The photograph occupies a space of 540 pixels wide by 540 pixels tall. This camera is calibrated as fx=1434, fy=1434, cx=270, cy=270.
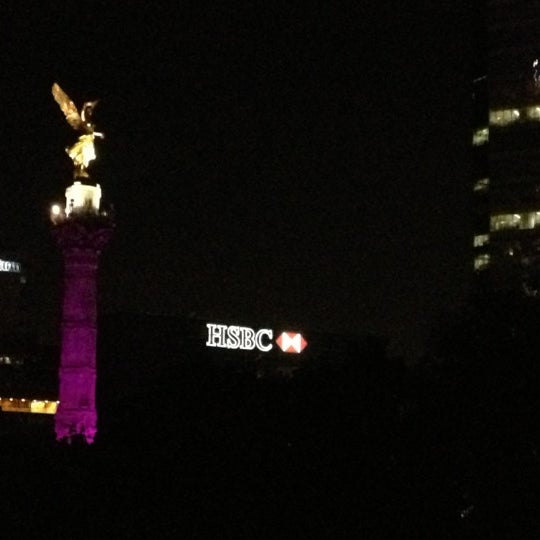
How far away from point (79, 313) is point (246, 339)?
64.9 metres

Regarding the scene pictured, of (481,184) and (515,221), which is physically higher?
(481,184)

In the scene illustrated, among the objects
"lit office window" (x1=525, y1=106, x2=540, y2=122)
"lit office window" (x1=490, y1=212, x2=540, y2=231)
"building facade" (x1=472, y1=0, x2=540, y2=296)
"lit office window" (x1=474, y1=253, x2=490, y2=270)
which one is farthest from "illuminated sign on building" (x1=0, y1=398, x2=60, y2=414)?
"lit office window" (x1=525, y1=106, x2=540, y2=122)

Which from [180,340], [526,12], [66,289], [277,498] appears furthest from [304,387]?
[526,12]

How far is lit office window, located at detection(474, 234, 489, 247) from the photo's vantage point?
147m

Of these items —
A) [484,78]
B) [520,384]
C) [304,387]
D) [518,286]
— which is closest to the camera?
[520,384]

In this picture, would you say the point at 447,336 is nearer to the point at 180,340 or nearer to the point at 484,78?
the point at 180,340

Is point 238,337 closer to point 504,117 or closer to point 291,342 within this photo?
point 291,342

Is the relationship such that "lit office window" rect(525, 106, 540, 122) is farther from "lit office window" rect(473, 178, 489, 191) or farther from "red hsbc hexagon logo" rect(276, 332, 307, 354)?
"red hsbc hexagon logo" rect(276, 332, 307, 354)

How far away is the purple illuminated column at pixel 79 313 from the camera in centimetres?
7538

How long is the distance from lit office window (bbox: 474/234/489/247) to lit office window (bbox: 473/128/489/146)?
9.85 m

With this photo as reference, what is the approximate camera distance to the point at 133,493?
1483 inches

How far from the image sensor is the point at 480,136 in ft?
494

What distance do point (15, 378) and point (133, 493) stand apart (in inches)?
4009

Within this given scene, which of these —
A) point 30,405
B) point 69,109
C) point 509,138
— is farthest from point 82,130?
point 509,138
